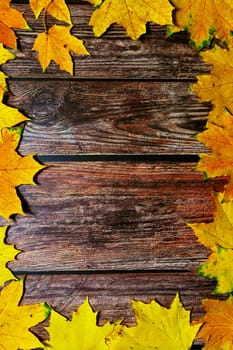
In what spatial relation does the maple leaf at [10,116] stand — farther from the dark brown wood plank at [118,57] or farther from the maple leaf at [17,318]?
the maple leaf at [17,318]

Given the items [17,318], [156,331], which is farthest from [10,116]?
[156,331]

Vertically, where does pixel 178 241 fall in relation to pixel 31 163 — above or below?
below

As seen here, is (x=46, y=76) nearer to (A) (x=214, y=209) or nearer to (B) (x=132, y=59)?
(B) (x=132, y=59)

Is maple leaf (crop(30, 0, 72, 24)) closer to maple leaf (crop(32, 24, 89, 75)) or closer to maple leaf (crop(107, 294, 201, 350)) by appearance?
maple leaf (crop(32, 24, 89, 75))

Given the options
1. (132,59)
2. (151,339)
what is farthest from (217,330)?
(132,59)

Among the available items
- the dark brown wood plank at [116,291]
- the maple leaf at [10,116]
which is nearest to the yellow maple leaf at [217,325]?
the dark brown wood plank at [116,291]

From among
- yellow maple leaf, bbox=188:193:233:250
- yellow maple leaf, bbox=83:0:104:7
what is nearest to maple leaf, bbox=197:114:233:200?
yellow maple leaf, bbox=188:193:233:250
